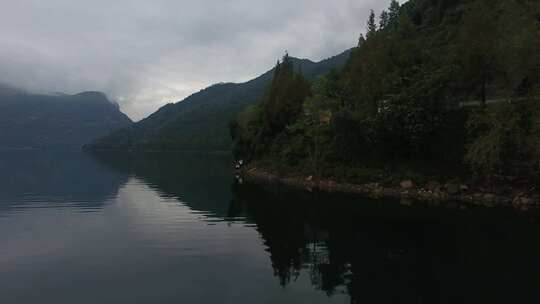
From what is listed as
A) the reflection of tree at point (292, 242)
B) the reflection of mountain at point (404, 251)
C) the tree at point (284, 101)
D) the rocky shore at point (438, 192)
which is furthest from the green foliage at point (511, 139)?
the tree at point (284, 101)

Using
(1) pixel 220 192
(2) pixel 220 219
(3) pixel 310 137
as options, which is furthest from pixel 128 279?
(3) pixel 310 137

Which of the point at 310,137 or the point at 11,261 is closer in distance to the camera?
the point at 11,261

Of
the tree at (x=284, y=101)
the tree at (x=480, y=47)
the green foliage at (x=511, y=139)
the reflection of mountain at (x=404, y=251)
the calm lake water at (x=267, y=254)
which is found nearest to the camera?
the calm lake water at (x=267, y=254)

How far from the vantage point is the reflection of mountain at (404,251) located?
17094 mm

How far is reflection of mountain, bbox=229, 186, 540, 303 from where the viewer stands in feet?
56.1

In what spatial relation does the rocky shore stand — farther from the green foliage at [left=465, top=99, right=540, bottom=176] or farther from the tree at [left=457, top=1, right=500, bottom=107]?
the tree at [left=457, top=1, right=500, bottom=107]

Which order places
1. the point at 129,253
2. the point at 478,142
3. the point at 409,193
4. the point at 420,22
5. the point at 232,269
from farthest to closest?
the point at 420,22, the point at 409,193, the point at 478,142, the point at 129,253, the point at 232,269

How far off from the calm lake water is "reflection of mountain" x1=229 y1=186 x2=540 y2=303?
0.09 metres

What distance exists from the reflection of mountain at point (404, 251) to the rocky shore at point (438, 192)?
5.99 metres

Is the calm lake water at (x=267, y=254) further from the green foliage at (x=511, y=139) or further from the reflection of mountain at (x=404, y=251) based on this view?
the green foliage at (x=511, y=139)

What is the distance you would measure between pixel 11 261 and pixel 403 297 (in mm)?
19996

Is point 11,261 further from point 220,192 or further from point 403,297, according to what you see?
point 220,192

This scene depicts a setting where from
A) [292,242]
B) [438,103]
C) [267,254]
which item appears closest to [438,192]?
[438,103]

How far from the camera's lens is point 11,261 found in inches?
832
